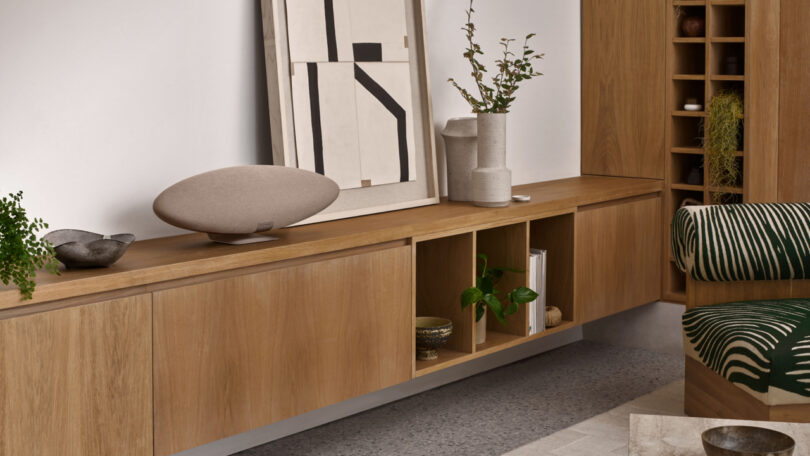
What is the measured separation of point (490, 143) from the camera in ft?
11.2

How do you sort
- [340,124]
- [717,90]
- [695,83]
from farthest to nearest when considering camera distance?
[695,83] < [717,90] < [340,124]

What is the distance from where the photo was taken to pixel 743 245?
3197mm

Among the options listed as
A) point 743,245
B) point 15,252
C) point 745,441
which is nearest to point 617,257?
point 743,245

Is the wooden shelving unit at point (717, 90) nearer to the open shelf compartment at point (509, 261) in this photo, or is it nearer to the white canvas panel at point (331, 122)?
the open shelf compartment at point (509, 261)

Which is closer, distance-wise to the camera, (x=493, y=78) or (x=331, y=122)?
(x=331, y=122)

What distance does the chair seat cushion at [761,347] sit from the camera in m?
2.75

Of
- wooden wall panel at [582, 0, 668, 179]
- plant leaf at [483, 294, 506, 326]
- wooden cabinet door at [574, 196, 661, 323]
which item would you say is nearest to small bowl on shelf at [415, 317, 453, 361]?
plant leaf at [483, 294, 506, 326]

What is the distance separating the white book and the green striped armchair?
52cm

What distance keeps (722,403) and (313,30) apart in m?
1.80

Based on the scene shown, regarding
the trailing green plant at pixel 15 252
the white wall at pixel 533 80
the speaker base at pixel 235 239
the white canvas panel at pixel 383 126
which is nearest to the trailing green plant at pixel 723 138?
the white wall at pixel 533 80

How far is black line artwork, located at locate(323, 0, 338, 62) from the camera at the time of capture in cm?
311

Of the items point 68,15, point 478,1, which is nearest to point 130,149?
point 68,15

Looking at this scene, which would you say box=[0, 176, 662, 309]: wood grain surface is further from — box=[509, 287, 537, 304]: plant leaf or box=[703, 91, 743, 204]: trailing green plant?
box=[703, 91, 743, 204]: trailing green plant

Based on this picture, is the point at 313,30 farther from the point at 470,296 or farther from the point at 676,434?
the point at 676,434
